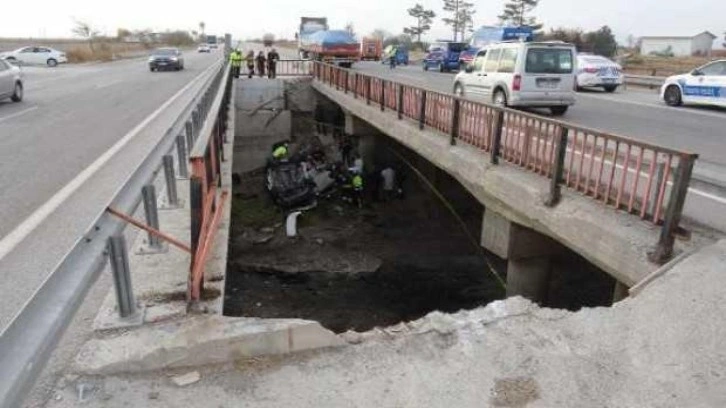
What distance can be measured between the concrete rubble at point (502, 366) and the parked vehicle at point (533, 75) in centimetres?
1085

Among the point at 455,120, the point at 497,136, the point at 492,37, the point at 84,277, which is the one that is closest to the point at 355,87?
the point at 455,120

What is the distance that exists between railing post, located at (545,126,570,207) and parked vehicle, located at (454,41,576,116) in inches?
339

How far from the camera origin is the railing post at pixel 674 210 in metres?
4.77

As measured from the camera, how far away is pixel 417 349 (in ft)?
12.7

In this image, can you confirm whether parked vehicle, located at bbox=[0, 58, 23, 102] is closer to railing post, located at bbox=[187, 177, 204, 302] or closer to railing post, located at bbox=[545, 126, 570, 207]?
railing post, located at bbox=[187, 177, 204, 302]

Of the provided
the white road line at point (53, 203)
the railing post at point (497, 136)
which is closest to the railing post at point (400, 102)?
the railing post at point (497, 136)

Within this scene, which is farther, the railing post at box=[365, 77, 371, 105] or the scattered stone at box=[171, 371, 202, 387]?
the railing post at box=[365, 77, 371, 105]

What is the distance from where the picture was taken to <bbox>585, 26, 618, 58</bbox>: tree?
52125mm

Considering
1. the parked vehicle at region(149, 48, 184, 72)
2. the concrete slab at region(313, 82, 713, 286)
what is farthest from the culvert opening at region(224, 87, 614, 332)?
the parked vehicle at region(149, 48, 184, 72)

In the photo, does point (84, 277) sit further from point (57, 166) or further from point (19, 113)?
point (19, 113)

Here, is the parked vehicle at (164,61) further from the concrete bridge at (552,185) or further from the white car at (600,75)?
the concrete bridge at (552,185)

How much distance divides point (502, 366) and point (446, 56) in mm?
36851

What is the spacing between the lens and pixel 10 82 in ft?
58.4

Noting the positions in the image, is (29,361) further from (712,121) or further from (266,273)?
(712,121)
